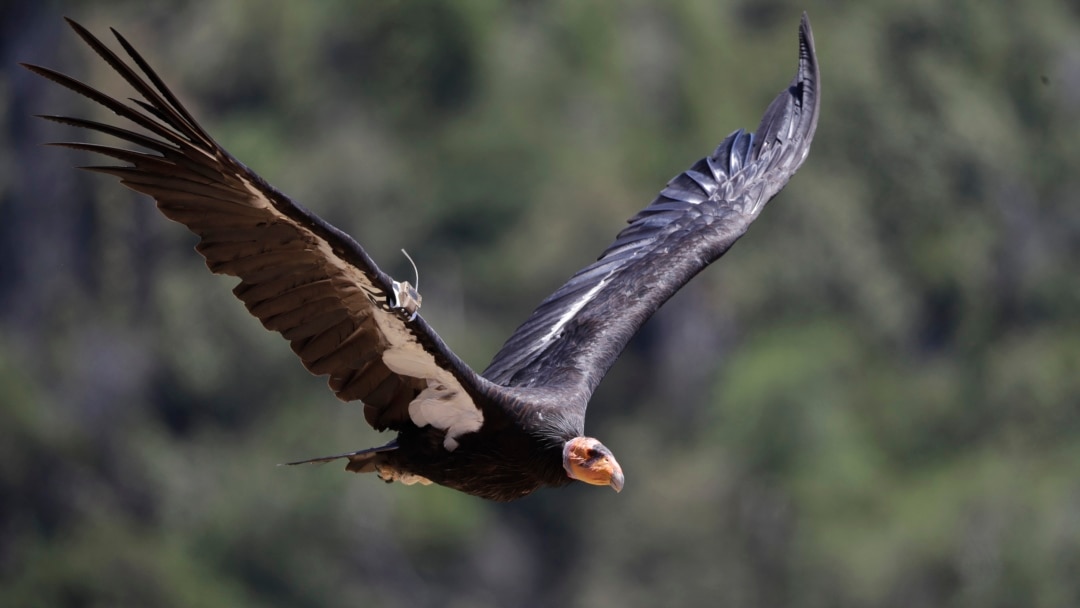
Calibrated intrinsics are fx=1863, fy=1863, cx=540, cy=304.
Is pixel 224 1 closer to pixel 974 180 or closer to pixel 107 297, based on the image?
pixel 107 297

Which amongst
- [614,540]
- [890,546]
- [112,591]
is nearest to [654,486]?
[614,540]

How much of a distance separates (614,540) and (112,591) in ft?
53.5

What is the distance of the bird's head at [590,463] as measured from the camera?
38.1 feet

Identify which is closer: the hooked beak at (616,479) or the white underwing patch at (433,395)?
the white underwing patch at (433,395)

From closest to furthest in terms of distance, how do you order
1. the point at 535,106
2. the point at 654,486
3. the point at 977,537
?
the point at 977,537
the point at 654,486
the point at 535,106

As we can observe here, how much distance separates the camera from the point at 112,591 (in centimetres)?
5997

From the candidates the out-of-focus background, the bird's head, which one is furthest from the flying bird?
the out-of-focus background

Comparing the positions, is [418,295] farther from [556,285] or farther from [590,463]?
[556,285]

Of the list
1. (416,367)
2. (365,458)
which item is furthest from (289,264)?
(365,458)

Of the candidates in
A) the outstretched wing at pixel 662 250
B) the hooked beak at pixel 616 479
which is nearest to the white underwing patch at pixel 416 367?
the hooked beak at pixel 616 479

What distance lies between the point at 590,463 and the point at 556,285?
166 ft

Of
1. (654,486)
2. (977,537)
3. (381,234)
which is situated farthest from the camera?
(381,234)

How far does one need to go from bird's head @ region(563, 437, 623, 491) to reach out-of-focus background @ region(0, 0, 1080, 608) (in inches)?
1786

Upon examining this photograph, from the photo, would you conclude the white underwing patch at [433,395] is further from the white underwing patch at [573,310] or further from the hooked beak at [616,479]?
the white underwing patch at [573,310]
